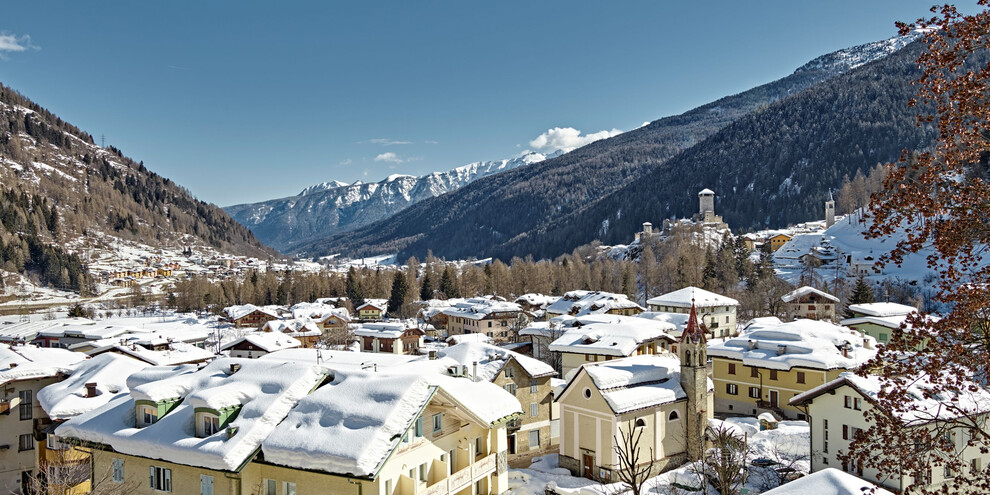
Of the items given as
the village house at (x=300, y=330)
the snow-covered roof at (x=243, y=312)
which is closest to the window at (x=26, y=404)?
the village house at (x=300, y=330)

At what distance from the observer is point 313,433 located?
1611cm

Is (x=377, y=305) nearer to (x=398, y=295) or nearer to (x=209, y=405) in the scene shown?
(x=398, y=295)

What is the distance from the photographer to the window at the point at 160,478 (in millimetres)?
17781

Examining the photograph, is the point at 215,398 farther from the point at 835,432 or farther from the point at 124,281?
the point at 124,281

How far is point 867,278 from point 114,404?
103036 mm

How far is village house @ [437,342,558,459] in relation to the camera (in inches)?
1421

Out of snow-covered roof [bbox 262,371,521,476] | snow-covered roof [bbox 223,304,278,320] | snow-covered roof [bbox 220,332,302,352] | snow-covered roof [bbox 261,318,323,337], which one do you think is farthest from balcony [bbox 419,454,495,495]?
snow-covered roof [bbox 223,304,278,320]

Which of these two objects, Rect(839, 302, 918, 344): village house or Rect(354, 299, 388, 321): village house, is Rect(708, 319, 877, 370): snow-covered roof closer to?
Rect(839, 302, 918, 344): village house

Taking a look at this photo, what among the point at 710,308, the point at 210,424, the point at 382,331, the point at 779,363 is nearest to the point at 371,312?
the point at 382,331

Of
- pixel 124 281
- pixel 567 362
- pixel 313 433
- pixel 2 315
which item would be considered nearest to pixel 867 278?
pixel 567 362

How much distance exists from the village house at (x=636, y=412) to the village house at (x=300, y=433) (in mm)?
10915

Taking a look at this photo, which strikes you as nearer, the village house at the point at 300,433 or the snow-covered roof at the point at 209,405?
the village house at the point at 300,433

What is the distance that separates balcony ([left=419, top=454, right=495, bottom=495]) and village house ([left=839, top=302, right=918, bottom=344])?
47.0 meters

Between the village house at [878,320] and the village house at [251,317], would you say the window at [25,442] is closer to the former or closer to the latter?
the village house at [878,320]
